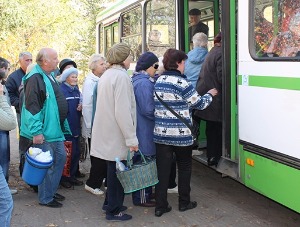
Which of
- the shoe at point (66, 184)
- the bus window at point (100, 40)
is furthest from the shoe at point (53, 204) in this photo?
the bus window at point (100, 40)

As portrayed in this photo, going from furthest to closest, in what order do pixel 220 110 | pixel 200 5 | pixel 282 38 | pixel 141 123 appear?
pixel 200 5
pixel 220 110
pixel 141 123
pixel 282 38

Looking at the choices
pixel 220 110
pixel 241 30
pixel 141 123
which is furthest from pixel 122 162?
pixel 241 30

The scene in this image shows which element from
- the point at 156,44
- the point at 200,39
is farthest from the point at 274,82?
the point at 156,44

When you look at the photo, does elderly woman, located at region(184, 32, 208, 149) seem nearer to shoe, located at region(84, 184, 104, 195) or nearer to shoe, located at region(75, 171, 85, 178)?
shoe, located at region(84, 184, 104, 195)

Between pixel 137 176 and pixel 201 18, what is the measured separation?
10.5 feet

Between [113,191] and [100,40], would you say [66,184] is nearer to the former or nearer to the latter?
[113,191]

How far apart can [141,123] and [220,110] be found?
43.2 inches

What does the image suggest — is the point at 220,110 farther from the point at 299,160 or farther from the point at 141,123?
the point at 299,160

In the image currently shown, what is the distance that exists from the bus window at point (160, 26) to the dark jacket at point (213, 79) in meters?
1.21

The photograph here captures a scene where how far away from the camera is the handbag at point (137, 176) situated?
171 inches

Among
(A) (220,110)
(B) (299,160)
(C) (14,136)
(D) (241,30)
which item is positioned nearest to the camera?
(B) (299,160)

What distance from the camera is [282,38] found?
151 inches

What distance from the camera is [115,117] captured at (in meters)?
4.29

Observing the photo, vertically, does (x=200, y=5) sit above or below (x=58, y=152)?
above
